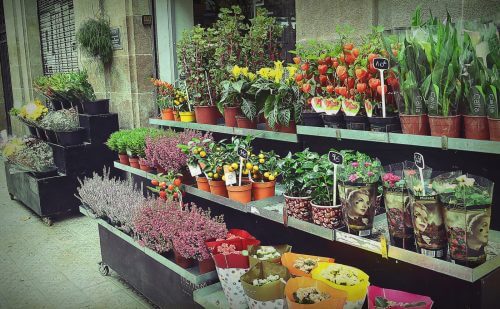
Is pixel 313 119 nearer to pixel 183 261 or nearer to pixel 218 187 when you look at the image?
pixel 218 187

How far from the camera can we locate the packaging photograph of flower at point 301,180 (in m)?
2.17

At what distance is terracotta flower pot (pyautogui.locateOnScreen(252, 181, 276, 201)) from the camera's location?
3.30 m

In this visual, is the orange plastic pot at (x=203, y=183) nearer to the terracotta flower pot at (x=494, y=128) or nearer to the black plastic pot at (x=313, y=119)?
the black plastic pot at (x=313, y=119)

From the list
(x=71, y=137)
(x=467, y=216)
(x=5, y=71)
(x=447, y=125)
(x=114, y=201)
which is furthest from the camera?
(x=5, y=71)

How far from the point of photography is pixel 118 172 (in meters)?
6.31

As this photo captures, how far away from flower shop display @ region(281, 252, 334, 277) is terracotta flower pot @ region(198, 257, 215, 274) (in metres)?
0.56

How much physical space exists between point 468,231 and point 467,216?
0.22ft

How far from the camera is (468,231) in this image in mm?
1978

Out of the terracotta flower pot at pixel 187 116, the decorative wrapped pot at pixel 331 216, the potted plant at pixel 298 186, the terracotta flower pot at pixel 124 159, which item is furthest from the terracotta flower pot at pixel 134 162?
the decorative wrapped pot at pixel 331 216

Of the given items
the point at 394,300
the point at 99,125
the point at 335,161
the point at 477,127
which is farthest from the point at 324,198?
the point at 99,125

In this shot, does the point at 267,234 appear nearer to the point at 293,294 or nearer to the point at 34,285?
the point at 293,294

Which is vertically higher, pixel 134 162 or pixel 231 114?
pixel 231 114

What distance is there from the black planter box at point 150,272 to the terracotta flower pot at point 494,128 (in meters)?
1.93

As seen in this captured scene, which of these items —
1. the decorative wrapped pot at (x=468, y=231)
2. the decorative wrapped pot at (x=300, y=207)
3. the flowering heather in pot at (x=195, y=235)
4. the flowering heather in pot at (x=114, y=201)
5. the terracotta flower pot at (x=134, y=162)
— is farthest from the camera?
the terracotta flower pot at (x=134, y=162)
